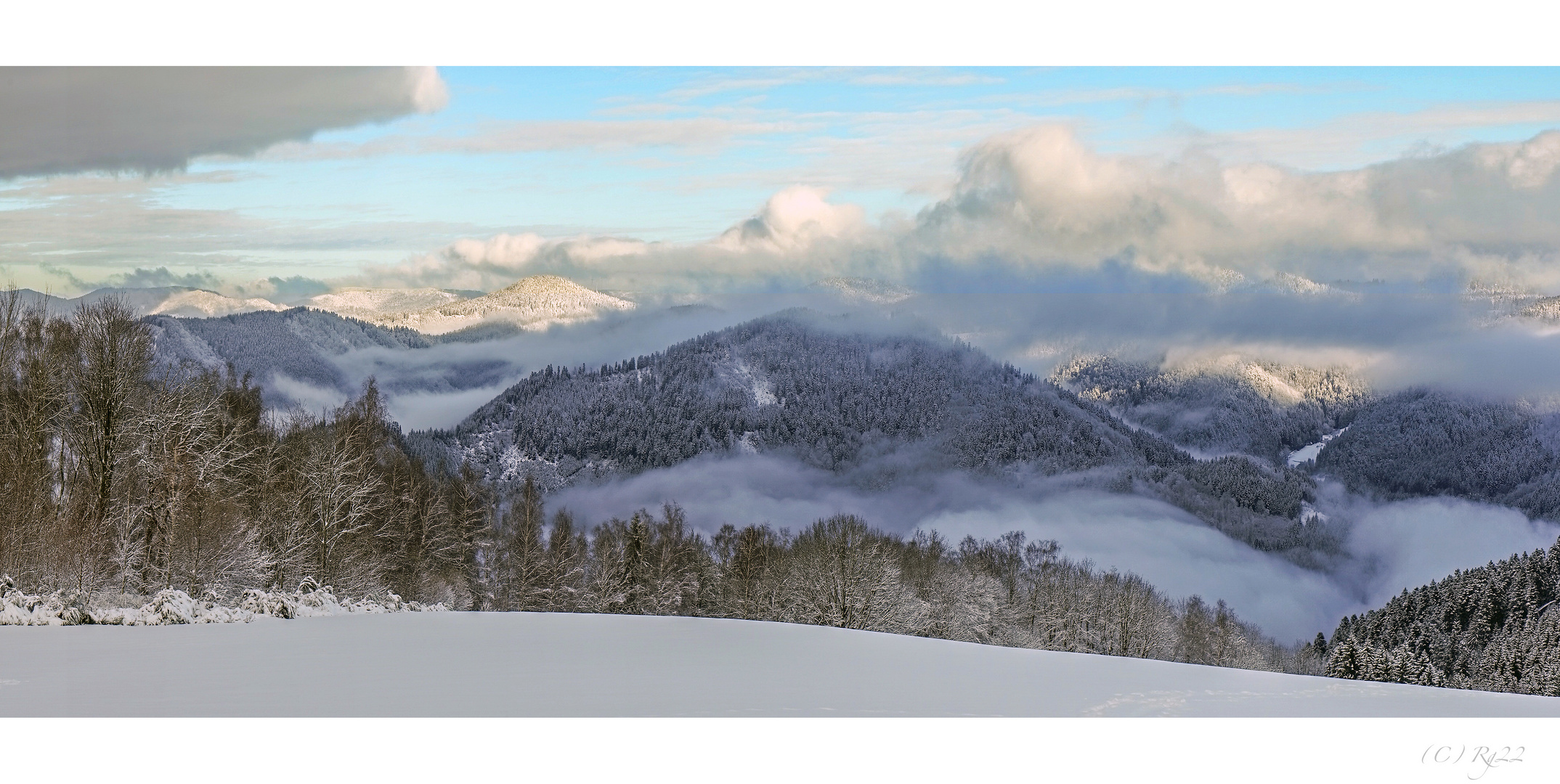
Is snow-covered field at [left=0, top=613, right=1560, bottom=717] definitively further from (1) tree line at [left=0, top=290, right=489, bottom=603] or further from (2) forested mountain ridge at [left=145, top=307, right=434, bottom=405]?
(2) forested mountain ridge at [left=145, top=307, right=434, bottom=405]

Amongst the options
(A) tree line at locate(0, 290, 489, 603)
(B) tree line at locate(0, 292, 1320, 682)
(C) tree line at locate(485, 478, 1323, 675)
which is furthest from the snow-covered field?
(C) tree line at locate(485, 478, 1323, 675)

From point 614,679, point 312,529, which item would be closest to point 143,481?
point 312,529

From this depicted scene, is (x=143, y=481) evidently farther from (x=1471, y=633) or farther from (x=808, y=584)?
(x=1471, y=633)

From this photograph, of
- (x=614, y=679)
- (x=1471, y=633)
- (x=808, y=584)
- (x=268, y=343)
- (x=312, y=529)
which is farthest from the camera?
(x=268, y=343)

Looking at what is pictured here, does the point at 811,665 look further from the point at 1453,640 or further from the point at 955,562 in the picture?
the point at 1453,640

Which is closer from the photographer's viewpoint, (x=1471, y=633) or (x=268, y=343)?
(x=1471, y=633)

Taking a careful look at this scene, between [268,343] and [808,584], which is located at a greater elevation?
[268,343]

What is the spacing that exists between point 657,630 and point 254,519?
1580 cm

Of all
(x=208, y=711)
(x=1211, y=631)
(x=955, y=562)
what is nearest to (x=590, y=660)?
(x=208, y=711)

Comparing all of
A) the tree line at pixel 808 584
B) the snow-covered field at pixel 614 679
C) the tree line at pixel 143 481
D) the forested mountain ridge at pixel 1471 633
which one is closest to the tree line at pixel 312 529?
the tree line at pixel 143 481

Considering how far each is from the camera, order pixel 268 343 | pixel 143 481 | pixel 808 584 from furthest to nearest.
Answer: pixel 268 343 → pixel 808 584 → pixel 143 481

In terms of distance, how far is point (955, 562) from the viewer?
3465 inches

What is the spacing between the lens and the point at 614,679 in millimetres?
10719

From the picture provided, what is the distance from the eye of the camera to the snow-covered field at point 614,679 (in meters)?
9.34
